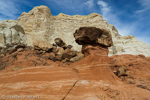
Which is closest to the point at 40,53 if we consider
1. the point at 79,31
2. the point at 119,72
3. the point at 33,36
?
the point at 79,31

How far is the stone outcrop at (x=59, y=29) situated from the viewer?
18.7m

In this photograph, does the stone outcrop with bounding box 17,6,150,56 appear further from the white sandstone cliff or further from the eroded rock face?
the eroded rock face

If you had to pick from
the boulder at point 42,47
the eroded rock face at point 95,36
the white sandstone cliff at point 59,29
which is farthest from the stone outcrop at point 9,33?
the eroded rock face at point 95,36

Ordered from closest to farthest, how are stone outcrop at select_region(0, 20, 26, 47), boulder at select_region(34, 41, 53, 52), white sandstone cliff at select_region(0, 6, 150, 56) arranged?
1. boulder at select_region(34, 41, 53, 52)
2. stone outcrop at select_region(0, 20, 26, 47)
3. white sandstone cliff at select_region(0, 6, 150, 56)

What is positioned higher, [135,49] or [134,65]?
[135,49]

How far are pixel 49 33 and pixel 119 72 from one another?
1894 cm

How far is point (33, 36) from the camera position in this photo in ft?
63.4

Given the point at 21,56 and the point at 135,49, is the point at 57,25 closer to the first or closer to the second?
the point at 21,56

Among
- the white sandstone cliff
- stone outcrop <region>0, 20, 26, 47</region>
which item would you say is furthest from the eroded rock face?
stone outcrop <region>0, 20, 26, 47</region>

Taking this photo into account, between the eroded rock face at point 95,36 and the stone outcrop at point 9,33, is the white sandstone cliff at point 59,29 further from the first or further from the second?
the eroded rock face at point 95,36

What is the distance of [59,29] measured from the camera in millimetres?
22719

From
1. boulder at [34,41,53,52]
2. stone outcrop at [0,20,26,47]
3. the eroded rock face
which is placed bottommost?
boulder at [34,41,53,52]

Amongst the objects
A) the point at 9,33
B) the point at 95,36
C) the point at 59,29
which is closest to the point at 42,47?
the point at 95,36

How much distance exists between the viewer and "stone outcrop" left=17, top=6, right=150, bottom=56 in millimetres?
18688
